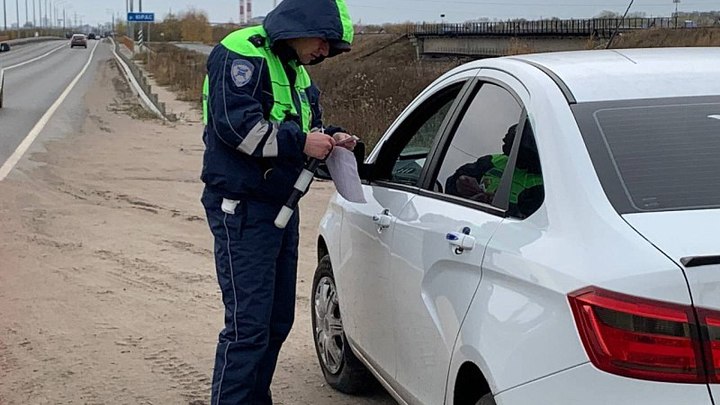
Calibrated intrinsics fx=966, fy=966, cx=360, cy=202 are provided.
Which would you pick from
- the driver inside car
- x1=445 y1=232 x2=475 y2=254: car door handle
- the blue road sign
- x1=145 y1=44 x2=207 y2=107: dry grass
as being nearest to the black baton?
the driver inside car

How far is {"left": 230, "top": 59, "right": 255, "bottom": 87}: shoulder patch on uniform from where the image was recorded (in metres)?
3.73

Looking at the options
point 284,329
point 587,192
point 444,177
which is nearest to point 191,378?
point 284,329

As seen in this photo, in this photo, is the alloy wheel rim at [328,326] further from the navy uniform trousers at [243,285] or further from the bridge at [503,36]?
the bridge at [503,36]

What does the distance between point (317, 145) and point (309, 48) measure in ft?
1.40

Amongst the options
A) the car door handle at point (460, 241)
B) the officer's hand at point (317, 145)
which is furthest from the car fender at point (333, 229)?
the car door handle at point (460, 241)

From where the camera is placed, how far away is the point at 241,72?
3.74 metres

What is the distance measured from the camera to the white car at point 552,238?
7.56ft

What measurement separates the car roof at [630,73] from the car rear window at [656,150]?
0.18 ft

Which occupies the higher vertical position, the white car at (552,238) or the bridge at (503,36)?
the bridge at (503,36)

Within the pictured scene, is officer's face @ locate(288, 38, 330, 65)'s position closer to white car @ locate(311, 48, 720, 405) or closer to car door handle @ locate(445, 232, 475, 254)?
white car @ locate(311, 48, 720, 405)

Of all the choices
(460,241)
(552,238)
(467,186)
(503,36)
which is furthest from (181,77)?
(552,238)

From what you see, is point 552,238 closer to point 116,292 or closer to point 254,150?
point 254,150

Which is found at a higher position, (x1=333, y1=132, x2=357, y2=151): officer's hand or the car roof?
the car roof

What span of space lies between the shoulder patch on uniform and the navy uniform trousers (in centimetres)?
49
